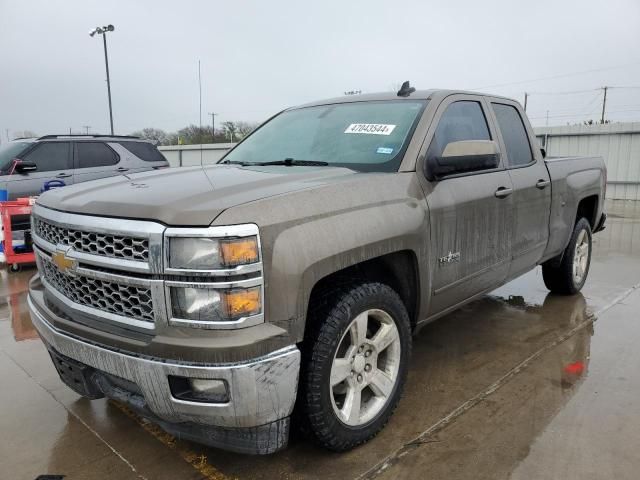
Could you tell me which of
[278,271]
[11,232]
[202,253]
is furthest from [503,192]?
[11,232]

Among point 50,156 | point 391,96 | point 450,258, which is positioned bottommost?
point 450,258

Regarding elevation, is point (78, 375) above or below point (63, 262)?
below

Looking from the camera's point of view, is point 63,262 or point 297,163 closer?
point 63,262

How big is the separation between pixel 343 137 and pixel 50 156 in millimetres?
6831

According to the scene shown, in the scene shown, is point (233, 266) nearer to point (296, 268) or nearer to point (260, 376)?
point (296, 268)

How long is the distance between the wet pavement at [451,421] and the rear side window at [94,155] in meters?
4.73

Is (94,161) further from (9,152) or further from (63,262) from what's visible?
(63,262)

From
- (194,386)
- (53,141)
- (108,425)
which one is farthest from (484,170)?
(53,141)

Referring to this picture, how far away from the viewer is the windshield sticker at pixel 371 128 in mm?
3230

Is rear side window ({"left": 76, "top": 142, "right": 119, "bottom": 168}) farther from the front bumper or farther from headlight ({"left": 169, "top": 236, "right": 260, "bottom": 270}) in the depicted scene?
headlight ({"left": 169, "top": 236, "right": 260, "bottom": 270})

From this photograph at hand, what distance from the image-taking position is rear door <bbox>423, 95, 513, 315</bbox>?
3035 millimetres

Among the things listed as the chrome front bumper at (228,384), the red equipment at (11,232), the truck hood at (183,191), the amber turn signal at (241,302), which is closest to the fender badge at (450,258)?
the truck hood at (183,191)

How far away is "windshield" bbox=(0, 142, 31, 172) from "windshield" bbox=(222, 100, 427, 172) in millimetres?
5855

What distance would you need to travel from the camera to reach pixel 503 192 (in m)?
3.61
